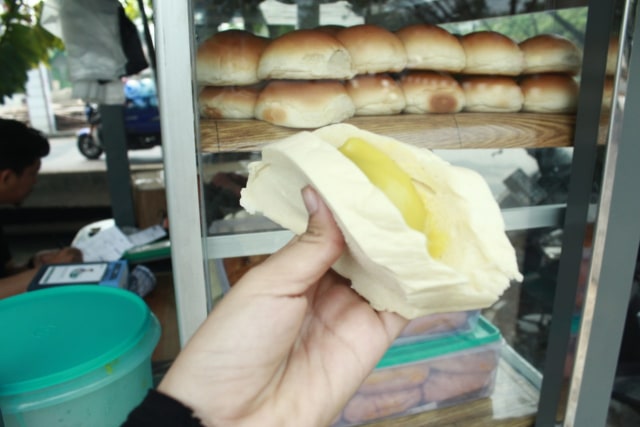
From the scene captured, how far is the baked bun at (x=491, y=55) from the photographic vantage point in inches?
57.6

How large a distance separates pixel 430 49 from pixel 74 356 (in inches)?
53.2

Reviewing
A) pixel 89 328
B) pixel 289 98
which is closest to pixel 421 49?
pixel 289 98

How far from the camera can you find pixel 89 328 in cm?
110

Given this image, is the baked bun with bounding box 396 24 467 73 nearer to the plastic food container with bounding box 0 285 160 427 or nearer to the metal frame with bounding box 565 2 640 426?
the metal frame with bounding box 565 2 640 426

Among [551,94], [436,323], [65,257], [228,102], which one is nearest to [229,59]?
[228,102]

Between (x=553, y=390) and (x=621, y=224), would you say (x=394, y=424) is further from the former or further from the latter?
(x=621, y=224)

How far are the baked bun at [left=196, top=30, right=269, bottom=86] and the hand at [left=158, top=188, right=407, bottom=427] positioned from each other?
2.15 feet

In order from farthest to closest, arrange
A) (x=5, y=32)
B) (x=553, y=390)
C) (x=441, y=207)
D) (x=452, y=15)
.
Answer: (x=5, y=32), (x=452, y=15), (x=553, y=390), (x=441, y=207)

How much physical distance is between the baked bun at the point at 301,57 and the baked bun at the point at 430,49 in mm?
271

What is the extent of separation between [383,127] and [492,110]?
18.0 inches

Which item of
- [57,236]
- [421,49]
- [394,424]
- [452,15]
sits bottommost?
[57,236]

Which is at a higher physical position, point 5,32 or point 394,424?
point 5,32

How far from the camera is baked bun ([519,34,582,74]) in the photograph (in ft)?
4.87

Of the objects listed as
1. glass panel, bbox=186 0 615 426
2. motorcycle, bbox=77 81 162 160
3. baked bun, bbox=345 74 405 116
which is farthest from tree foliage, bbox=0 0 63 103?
motorcycle, bbox=77 81 162 160
